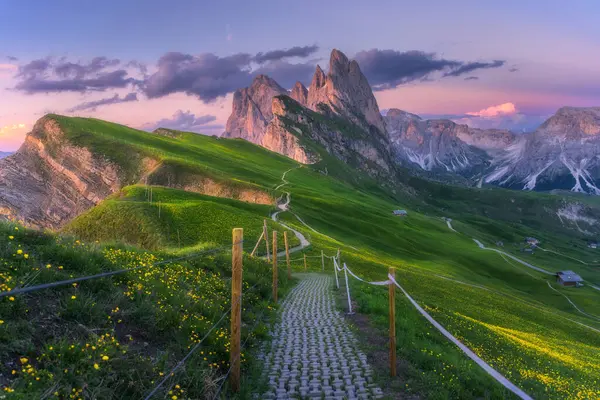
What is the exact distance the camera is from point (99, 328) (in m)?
8.29

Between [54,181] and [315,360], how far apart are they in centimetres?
10364

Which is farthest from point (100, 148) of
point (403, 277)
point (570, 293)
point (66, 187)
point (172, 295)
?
point (570, 293)

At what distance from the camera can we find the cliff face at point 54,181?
89312mm

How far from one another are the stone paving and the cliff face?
8412 cm

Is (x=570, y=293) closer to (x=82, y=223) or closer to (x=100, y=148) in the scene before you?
(x=82, y=223)

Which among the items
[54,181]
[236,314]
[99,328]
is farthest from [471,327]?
[54,181]

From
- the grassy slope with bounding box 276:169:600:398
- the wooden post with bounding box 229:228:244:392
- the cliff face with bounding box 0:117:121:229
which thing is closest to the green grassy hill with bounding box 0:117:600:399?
the grassy slope with bounding box 276:169:600:398

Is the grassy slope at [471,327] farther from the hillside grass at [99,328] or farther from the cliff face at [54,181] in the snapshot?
the cliff face at [54,181]

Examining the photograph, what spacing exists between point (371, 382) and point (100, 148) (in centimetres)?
10324

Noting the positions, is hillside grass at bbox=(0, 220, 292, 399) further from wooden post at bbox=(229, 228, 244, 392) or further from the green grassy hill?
wooden post at bbox=(229, 228, 244, 392)

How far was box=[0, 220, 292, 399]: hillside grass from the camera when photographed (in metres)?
6.75

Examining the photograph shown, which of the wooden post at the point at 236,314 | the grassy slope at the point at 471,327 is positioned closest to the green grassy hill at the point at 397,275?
the grassy slope at the point at 471,327

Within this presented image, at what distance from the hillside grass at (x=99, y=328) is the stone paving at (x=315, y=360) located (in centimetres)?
84

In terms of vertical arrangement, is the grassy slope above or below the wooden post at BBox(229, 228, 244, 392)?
below
